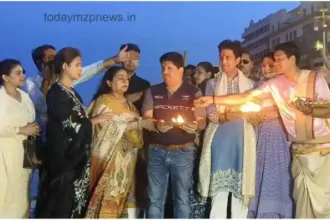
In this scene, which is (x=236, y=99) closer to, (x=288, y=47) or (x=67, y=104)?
(x=288, y=47)

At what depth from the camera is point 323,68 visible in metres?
4.38

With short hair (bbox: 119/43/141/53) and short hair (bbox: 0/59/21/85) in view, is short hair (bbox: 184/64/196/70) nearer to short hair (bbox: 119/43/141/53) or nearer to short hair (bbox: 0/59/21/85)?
short hair (bbox: 119/43/141/53)

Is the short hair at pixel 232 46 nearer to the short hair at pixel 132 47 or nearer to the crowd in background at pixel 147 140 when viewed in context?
the crowd in background at pixel 147 140

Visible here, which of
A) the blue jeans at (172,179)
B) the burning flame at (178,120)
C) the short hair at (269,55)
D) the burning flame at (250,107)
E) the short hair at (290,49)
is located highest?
the short hair at (290,49)

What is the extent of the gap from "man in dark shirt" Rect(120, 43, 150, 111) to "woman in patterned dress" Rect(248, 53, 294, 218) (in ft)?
2.51

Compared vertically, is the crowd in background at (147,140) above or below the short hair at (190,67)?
below

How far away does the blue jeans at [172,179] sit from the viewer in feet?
14.5

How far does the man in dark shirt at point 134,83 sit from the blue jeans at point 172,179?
368mm

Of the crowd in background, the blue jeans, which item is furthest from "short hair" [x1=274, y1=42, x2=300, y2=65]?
the blue jeans

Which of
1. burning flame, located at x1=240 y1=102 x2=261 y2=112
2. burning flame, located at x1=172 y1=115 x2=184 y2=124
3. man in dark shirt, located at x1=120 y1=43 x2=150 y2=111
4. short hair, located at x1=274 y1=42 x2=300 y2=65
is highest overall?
short hair, located at x1=274 y1=42 x2=300 y2=65

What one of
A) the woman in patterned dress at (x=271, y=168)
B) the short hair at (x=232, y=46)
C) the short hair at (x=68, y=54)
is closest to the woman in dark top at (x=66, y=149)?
the short hair at (x=68, y=54)

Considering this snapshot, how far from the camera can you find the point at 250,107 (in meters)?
4.44

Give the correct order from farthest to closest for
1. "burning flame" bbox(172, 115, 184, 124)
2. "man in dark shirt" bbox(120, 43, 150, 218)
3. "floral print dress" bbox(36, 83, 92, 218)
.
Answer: "man in dark shirt" bbox(120, 43, 150, 218) → "burning flame" bbox(172, 115, 184, 124) → "floral print dress" bbox(36, 83, 92, 218)

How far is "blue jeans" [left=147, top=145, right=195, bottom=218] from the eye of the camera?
14.5 feet
